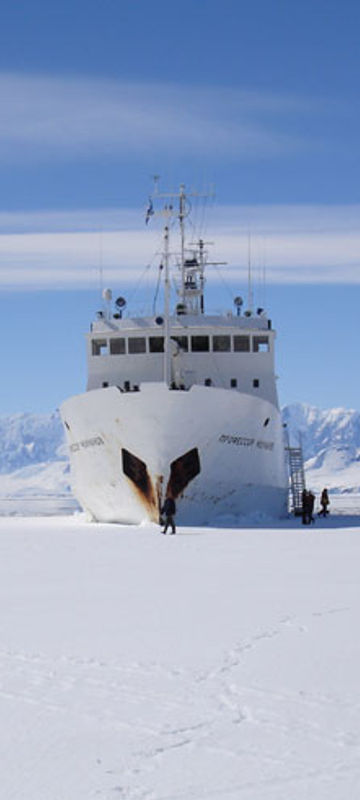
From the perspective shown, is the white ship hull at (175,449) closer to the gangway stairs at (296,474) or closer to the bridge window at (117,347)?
the bridge window at (117,347)

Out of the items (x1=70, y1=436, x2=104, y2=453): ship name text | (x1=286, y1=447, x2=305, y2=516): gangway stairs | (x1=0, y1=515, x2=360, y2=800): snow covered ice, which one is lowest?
(x1=286, y1=447, x2=305, y2=516): gangway stairs

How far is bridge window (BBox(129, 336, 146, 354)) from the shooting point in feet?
112

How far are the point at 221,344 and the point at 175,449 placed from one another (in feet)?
24.4

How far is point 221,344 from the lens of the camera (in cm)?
3425

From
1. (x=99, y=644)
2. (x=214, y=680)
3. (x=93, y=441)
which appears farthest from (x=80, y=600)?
(x=93, y=441)

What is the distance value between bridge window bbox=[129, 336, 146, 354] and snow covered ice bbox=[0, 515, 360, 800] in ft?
64.6

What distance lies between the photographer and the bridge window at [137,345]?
34062 millimetres

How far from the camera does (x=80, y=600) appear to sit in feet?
39.1

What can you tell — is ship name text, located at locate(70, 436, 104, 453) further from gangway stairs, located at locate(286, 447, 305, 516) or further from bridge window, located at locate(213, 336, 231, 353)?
gangway stairs, located at locate(286, 447, 305, 516)

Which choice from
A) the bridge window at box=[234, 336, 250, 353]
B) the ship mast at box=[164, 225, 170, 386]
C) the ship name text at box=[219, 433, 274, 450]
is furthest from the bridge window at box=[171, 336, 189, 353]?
the ship name text at box=[219, 433, 274, 450]

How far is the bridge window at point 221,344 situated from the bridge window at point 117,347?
2861mm

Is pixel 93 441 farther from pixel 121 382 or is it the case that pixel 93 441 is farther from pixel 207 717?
pixel 207 717

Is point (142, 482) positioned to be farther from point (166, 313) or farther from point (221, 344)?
point (221, 344)

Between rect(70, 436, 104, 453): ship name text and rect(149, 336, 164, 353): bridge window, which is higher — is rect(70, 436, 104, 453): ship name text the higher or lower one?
the lower one
